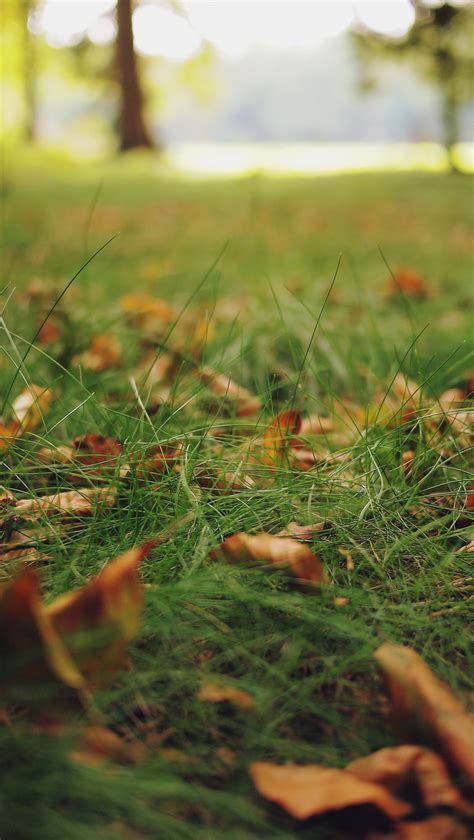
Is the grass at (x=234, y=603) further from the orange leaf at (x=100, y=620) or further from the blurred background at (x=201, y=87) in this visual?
the blurred background at (x=201, y=87)

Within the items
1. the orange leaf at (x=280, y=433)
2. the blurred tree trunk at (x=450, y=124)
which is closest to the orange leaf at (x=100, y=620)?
the orange leaf at (x=280, y=433)

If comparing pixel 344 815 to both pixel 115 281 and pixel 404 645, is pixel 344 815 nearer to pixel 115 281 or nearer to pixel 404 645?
pixel 404 645

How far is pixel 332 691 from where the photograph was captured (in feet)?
2.50

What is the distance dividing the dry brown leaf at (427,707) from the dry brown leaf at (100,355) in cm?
124

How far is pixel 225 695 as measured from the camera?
2.36 feet

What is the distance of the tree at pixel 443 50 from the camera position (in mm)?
14367

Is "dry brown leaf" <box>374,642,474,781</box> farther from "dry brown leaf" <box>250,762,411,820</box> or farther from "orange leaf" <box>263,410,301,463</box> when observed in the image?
"orange leaf" <box>263,410,301,463</box>

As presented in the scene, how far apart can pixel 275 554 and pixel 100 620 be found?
264mm

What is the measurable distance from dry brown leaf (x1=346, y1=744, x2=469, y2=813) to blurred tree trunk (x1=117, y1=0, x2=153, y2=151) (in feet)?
58.8

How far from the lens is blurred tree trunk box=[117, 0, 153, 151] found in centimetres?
1584

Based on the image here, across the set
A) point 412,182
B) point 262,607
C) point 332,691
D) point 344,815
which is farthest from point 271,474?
point 412,182

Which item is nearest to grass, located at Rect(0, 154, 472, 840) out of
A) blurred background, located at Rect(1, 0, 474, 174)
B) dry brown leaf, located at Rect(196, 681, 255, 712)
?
dry brown leaf, located at Rect(196, 681, 255, 712)

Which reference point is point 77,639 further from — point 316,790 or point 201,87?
point 201,87

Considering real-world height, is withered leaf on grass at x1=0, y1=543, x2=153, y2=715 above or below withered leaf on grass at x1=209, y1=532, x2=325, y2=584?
above
